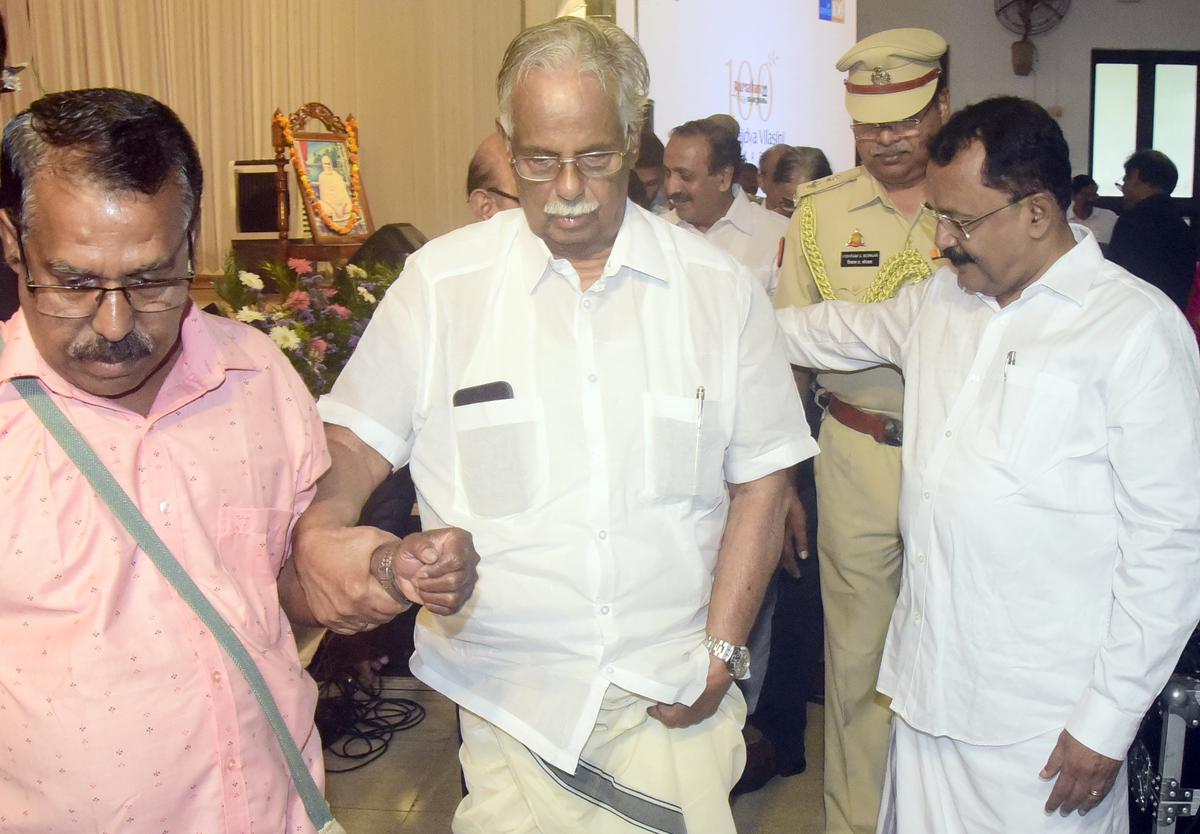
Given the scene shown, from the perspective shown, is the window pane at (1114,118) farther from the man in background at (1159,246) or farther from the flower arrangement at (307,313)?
the flower arrangement at (307,313)

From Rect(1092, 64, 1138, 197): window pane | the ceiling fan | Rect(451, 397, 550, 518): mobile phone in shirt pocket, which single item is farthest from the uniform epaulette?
Rect(1092, 64, 1138, 197): window pane

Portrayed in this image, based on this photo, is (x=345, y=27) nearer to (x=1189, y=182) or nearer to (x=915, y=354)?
(x=915, y=354)

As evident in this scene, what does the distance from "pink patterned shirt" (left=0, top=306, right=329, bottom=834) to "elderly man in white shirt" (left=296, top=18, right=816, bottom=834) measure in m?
0.27

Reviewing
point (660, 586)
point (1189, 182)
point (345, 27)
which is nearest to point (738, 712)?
point (660, 586)

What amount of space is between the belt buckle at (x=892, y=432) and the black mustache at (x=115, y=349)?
2082 mm

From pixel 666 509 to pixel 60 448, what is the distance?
0.92m

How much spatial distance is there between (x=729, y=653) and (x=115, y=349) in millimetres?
1083

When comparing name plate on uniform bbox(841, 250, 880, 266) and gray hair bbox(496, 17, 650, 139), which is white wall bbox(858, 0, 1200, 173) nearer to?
name plate on uniform bbox(841, 250, 880, 266)

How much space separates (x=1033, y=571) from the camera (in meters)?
2.13

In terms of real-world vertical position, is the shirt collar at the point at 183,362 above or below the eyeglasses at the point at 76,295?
below

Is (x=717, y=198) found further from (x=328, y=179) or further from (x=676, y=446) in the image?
(x=328, y=179)

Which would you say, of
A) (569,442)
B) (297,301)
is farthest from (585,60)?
(297,301)

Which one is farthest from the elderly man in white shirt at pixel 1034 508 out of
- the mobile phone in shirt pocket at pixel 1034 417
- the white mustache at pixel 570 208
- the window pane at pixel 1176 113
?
the window pane at pixel 1176 113

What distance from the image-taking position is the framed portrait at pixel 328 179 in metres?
6.61
